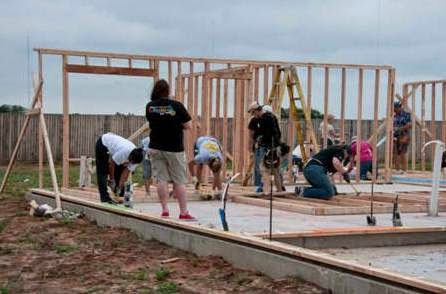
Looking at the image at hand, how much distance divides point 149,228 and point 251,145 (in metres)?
4.66

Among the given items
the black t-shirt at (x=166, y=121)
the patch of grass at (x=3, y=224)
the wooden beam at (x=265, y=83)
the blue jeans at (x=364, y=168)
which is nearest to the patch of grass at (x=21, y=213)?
the patch of grass at (x=3, y=224)

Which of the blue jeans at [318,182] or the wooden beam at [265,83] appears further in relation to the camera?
the wooden beam at [265,83]

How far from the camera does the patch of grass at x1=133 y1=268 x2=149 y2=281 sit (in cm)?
656

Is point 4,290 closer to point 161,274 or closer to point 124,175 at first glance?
point 161,274

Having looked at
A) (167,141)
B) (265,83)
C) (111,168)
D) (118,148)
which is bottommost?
(111,168)

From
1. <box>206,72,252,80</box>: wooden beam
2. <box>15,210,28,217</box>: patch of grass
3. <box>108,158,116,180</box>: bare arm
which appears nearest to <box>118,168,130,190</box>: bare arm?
<box>108,158,116,180</box>: bare arm

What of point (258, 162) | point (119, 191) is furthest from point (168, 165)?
point (258, 162)

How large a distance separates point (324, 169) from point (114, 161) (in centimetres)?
318

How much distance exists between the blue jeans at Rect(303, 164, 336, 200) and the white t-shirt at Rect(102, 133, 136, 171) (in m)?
2.76

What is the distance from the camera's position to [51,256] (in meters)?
7.77

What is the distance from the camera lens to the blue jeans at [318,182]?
11.8m

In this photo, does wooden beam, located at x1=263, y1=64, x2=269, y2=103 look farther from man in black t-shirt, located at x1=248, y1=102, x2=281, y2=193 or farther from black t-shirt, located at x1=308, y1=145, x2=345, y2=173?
black t-shirt, located at x1=308, y1=145, x2=345, y2=173

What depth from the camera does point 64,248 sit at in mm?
8125

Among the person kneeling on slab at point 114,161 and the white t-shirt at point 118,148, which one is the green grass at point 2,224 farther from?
the white t-shirt at point 118,148
